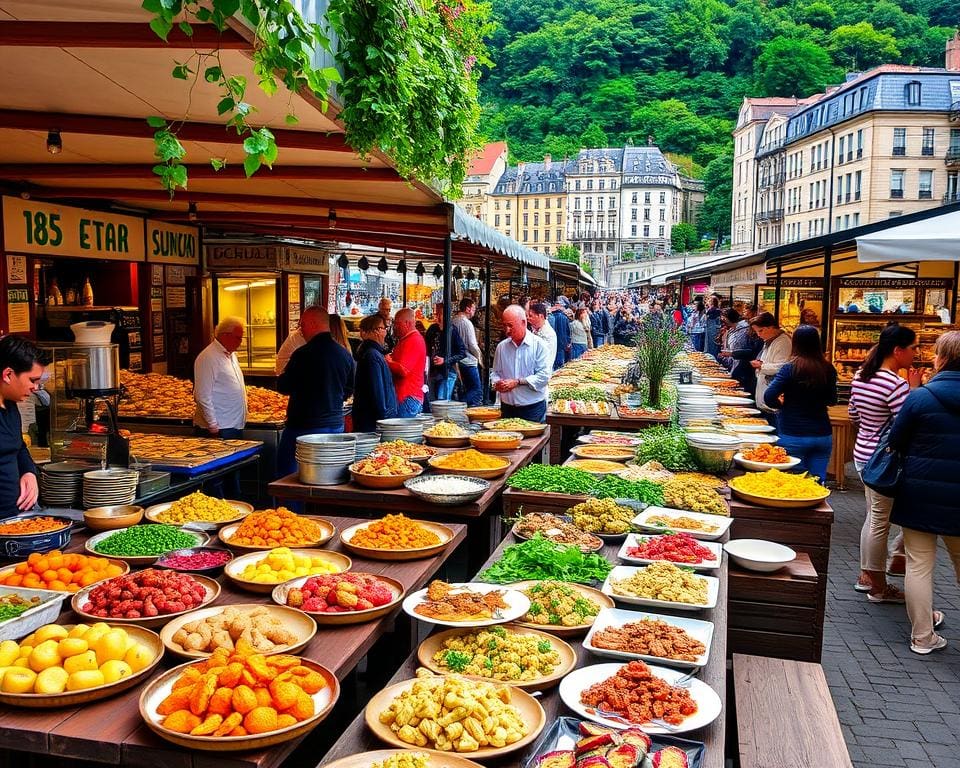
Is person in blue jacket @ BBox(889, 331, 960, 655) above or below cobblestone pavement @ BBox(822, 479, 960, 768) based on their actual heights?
above

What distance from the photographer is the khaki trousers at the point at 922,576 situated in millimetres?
5648

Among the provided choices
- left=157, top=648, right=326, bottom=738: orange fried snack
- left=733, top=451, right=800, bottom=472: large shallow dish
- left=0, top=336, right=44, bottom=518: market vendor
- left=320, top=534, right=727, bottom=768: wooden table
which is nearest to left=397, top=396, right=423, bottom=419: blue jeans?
left=733, top=451, right=800, bottom=472: large shallow dish

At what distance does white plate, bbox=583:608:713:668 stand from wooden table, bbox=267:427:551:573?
1.80 metres

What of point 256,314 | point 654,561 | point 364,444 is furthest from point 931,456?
point 256,314

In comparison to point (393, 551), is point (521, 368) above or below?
above

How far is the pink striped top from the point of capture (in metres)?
6.68

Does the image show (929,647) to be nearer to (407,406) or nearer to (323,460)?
(323,460)

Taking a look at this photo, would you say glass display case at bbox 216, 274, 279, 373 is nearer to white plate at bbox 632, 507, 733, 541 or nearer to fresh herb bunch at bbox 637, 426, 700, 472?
fresh herb bunch at bbox 637, 426, 700, 472

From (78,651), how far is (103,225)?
823 cm

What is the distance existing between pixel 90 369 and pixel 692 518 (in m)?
4.32

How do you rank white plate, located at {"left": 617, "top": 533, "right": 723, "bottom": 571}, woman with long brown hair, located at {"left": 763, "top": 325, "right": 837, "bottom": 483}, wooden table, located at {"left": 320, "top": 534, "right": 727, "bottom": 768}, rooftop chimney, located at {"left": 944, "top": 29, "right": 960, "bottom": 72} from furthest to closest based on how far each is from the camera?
rooftop chimney, located at {"left": 944, "top": 29, "right": 960, "bottom": 72}, woman with long brown hair, located at {"left": 763, "top": 325, "right": 837, "bottom": 483}, white plate, located at {"left": 617, "top": 533, "right": 723, "bottom": 571}, wooden table, located at {"left": 320, "top": 534, "right": 727, "bottom": 768}

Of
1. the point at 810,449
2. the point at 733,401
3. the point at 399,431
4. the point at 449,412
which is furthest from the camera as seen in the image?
the point at 733,401

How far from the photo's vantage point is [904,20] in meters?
88.1

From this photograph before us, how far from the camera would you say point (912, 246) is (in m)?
7.13
